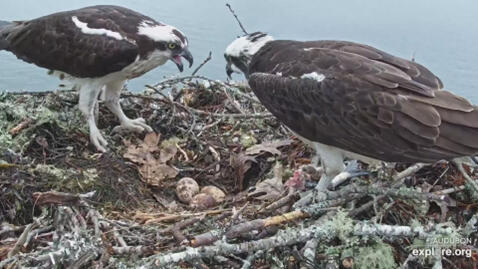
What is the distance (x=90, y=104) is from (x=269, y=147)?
147cm

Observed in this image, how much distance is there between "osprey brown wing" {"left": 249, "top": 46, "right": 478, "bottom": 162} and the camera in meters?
3.51

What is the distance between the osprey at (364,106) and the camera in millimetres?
3523

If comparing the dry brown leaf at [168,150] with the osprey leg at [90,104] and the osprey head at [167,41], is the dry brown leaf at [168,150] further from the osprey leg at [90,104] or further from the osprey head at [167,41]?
the osprey head at [167,41]

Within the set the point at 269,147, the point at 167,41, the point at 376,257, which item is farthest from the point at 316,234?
the point at 167,41

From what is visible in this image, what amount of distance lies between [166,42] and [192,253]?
2.31 metres

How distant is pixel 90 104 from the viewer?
4961 mm

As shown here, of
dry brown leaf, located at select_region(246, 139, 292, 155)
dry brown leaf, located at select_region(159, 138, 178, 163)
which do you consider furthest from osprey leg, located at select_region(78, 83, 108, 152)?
dry brown leaf, located at select_region(246, 139, 292, 155)

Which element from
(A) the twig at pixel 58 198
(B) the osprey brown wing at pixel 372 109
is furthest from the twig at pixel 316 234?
(A) the twig at pixel 58 198

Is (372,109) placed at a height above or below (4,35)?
above

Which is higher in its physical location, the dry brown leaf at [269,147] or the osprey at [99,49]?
the osprey at [99,49]

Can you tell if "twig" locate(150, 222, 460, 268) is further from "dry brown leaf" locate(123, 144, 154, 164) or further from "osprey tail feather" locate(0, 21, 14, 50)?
"osprey tail feather" locate(0, 21, 14, 50)

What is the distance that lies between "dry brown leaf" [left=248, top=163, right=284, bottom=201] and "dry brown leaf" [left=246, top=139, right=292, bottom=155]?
0.33 meters

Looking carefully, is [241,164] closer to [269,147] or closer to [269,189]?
[269,147]

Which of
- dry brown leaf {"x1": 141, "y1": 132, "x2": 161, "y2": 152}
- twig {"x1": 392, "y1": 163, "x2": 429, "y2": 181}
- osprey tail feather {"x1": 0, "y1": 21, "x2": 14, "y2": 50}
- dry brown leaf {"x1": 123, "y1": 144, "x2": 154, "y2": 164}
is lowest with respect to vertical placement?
dry brown leaf {"x1": 123, "y1": 144, "x2": 154, "y2": 164}
